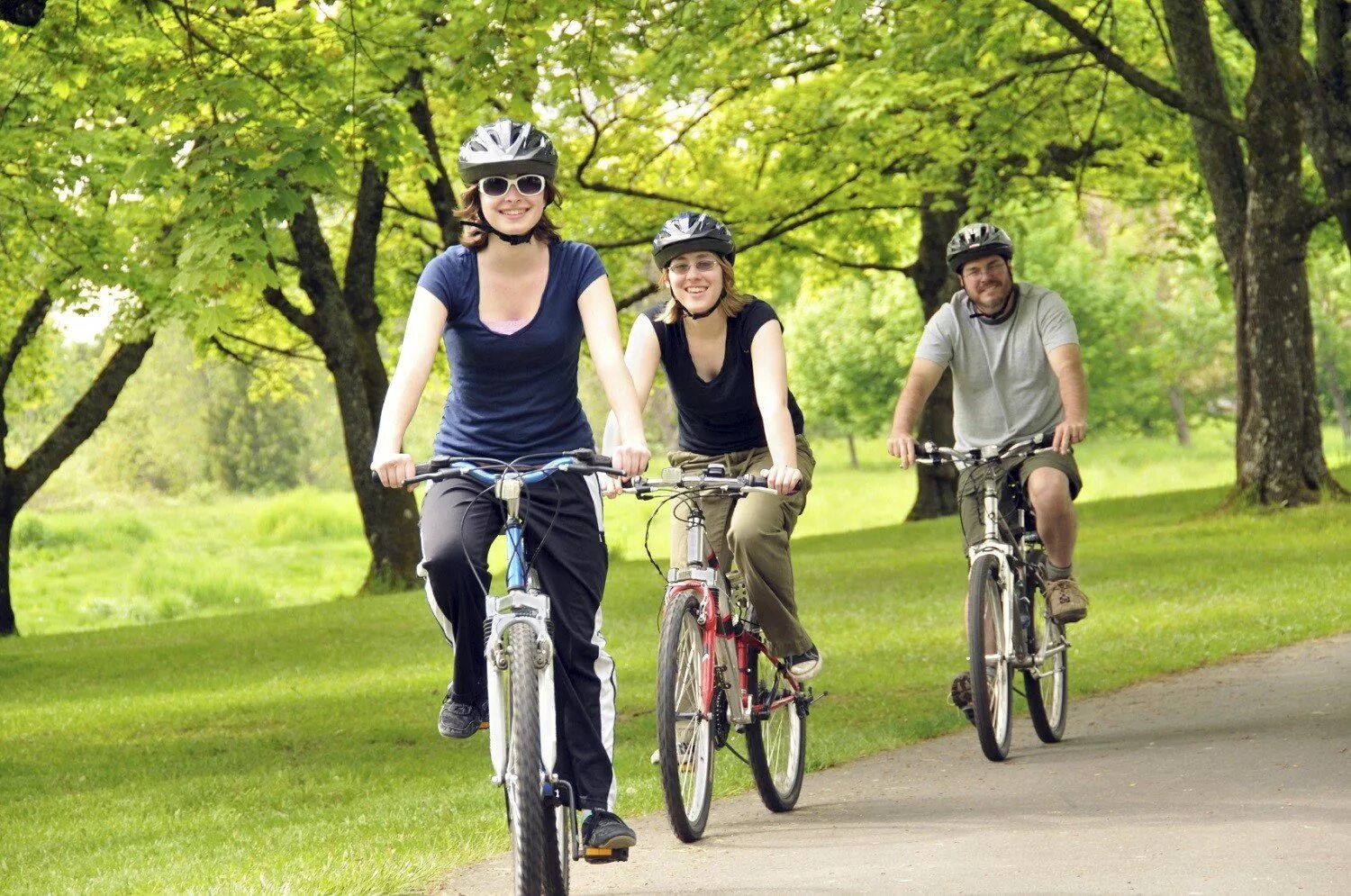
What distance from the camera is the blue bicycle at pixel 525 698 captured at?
4.70 m

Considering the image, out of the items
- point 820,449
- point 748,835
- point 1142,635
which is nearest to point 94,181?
point 1142,635

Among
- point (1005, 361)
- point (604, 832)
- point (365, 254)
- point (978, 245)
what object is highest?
point (365, 254)

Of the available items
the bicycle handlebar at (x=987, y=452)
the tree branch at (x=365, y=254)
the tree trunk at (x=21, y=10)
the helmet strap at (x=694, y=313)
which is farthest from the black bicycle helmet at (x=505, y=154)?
the tree branch at (x=365, y=254)

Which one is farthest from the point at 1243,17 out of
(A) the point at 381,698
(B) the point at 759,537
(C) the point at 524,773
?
(C) the point at 524,773

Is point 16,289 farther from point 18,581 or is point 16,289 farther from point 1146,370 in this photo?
point 1146,370

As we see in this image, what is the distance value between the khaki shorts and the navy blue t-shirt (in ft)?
10.2

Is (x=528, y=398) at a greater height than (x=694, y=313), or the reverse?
(x=694, y=313)

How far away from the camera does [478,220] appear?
17.1ft

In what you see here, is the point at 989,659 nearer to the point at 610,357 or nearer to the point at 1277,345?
the point at 610,357

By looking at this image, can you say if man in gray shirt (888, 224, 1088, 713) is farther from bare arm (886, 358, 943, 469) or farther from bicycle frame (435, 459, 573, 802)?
bicycle frame (435, 459, 573, 802)

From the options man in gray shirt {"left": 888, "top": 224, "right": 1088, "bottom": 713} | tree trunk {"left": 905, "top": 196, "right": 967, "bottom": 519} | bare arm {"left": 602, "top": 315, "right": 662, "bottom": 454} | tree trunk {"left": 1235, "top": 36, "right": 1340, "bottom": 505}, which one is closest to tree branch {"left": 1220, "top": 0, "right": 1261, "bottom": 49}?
tree trunk {"left": 1235, "top": 36, "right": 1340, "bottom": 505}

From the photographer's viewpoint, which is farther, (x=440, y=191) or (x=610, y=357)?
(x=440, y=191)

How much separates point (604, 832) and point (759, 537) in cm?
171

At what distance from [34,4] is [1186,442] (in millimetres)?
63020
